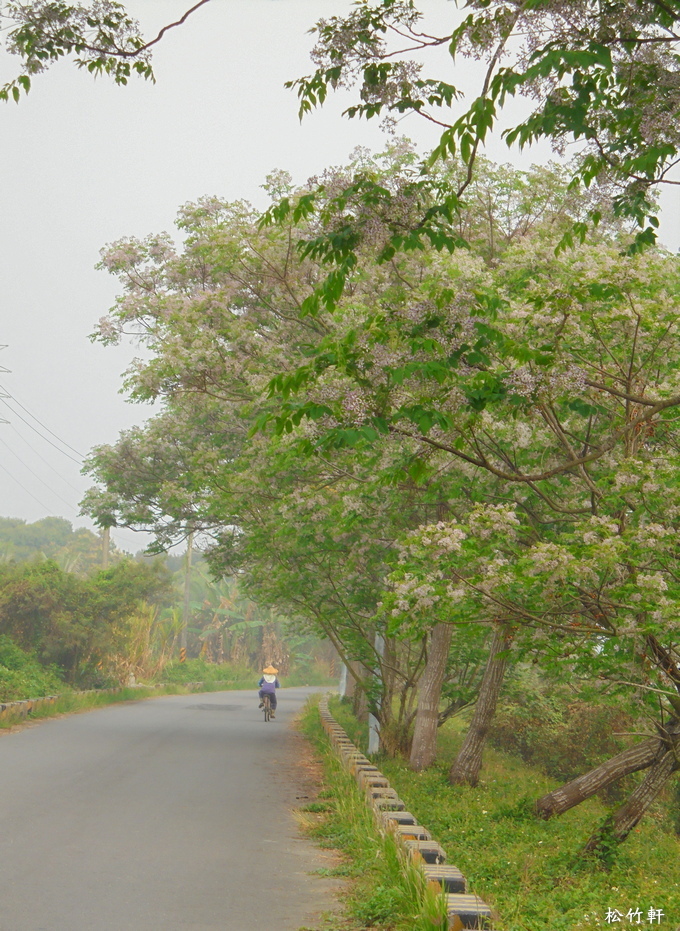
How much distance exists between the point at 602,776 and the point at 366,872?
356cm

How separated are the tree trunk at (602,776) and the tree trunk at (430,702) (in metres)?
4.34

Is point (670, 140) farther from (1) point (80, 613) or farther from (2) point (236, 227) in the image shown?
(1) point (80, 613)

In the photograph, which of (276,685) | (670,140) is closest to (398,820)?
(670,140)

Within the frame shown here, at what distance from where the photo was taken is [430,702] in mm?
16000

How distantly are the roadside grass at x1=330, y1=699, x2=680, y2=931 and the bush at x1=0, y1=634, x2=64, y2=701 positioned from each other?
12241 millimetres

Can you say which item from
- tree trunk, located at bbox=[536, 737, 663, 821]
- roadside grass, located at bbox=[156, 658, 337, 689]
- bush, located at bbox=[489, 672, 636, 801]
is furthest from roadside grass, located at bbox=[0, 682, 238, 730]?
tree trunk, located at bbox=[536, 737, 663, 821]

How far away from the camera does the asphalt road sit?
6.58 meters

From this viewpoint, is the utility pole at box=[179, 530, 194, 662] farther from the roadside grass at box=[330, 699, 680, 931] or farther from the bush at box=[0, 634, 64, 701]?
the roadside grass at box=[330, 699, 680, 931]

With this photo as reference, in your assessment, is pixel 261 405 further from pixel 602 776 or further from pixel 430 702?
pixel 602 776

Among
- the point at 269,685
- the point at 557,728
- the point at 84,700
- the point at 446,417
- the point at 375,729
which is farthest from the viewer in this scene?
the point at 269,685

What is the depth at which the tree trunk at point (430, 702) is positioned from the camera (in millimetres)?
15805

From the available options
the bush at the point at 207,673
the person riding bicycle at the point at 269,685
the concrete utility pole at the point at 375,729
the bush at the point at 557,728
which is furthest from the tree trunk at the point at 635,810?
the bush at the point at 207,673

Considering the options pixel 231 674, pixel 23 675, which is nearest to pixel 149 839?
pixel 23 675

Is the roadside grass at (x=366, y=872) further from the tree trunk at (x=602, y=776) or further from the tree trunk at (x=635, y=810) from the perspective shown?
the tree trunk at (x=602, y=776)
